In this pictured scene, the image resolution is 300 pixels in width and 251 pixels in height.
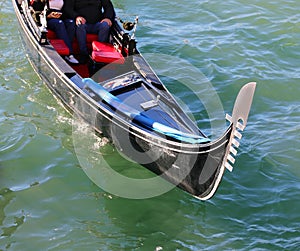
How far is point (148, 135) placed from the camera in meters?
5.23

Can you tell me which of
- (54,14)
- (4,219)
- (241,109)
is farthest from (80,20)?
(241,109)

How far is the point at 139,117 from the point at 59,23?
6.35 feet

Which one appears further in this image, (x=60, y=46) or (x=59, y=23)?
(x=59, y=23)

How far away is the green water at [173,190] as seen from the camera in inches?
203

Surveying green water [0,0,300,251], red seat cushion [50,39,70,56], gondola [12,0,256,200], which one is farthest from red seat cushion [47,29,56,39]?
green water [0,0,300,251]

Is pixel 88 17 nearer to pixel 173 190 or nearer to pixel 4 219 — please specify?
pixel 173 190

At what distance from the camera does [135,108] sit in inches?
225

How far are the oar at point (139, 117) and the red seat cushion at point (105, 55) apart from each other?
0.72 metres

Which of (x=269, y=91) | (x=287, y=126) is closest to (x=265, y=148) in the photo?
(x=287, y=126)

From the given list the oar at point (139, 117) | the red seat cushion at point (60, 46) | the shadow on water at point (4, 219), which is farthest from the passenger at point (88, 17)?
the shadow on water at point (4, 219)

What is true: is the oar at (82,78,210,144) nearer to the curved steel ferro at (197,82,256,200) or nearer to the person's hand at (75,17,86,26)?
the curved steel ferro at (197,82,256,200)

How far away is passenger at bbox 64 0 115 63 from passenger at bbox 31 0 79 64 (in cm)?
8

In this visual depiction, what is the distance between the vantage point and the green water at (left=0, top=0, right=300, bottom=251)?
5160mm

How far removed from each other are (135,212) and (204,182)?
2.62 ft
